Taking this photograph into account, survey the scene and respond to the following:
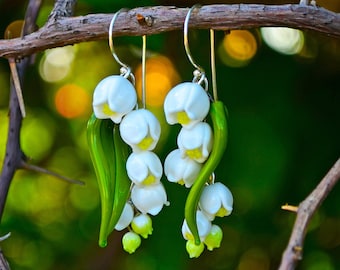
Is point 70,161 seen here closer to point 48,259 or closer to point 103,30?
point 48,259

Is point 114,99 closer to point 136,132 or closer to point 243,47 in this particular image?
point 136,132

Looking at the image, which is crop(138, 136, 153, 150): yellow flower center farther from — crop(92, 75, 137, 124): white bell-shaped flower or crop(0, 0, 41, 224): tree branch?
crop(0, 0, 41, 224): tree branch

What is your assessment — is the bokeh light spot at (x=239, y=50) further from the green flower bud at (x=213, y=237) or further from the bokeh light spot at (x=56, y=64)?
the green flower bud at (x=213, y=237)

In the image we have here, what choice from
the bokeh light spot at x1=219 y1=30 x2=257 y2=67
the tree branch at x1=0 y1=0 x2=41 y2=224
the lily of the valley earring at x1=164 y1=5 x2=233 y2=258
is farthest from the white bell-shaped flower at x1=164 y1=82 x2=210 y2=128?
the bokeh light spot at x1=219 y1=30 x2=257 y2=67

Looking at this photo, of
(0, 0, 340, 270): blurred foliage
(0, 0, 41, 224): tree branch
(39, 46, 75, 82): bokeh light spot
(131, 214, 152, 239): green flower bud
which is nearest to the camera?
(131, 214, 152, 239): green flower bud

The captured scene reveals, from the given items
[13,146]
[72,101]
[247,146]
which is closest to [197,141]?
[13,146]

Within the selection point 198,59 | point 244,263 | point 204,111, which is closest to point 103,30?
point 204,111
